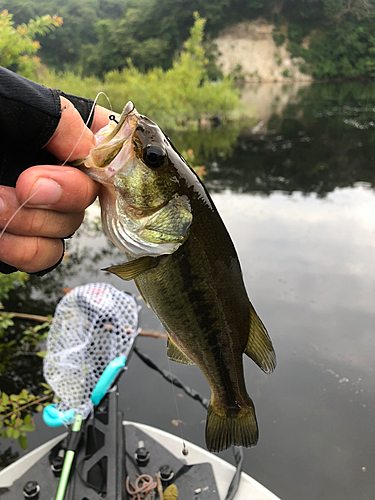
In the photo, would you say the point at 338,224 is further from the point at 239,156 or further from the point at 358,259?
the point at 239,156

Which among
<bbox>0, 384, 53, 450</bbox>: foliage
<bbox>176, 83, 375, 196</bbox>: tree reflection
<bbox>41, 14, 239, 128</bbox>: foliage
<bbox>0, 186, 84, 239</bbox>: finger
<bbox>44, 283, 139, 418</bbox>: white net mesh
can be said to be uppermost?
<bbox>0, 186, 84, 239</bbox>: finger

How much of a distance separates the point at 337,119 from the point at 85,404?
22.6 meters

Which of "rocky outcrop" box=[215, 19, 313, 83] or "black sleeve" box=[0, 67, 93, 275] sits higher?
"black sleeve" box=[0, 67, 93, 275]

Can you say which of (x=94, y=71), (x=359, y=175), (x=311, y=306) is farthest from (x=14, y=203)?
(x=94, y=71)

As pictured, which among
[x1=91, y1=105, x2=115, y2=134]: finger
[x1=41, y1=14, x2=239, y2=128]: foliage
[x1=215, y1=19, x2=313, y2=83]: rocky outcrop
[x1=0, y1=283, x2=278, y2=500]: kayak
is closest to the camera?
[x1=91, y1=105, x2=115, y2=134]: finger

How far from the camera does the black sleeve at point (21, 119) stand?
42.8 inches

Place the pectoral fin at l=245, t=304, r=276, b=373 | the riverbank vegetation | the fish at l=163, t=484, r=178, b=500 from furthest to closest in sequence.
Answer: the riverbank vegetation, the fish at l=163, t=484, r=178, b=500, the pectoral fin at l=245, t=304, r=276, b=373

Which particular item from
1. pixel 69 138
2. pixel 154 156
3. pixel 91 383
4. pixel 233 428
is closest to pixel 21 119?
pixel 69 138

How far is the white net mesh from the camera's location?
8.70 ft

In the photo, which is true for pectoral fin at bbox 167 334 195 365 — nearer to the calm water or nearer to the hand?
the hand

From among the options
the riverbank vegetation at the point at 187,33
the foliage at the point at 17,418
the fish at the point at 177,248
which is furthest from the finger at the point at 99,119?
the riverbank vegetation at the point at 187,33

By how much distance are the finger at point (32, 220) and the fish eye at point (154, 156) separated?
382 mm

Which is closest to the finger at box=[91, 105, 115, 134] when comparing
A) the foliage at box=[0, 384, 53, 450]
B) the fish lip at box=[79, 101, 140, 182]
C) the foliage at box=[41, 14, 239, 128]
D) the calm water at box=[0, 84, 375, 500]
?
the fish lip at box=[79, 101, 140, 182]

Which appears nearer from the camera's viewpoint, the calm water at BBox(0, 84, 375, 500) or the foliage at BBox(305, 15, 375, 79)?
the calm water at BBox(0, 84, 375, 500)
